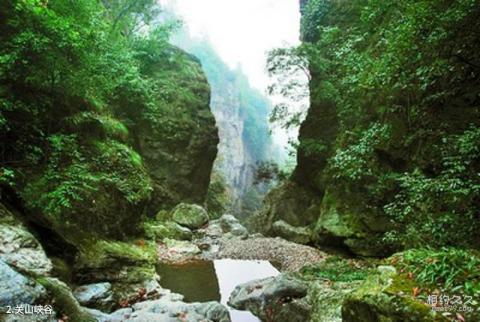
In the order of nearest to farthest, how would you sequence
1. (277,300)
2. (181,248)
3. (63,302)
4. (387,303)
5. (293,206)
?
(387,303) < (63,302) < (277,300) < (181,248) < (293,206)

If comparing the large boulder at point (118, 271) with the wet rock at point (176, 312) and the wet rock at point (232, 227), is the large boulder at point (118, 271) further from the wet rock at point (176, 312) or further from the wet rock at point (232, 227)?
the wet rock at point (232, 227)

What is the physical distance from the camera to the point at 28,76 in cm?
689

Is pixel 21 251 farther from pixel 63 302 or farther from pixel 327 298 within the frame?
pixel 327 298

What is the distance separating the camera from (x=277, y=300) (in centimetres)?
678

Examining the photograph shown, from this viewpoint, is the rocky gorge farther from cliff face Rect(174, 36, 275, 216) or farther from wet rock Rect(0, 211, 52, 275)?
cliff face Rect(174, 36, 275, 216)

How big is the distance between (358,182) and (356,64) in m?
3.84

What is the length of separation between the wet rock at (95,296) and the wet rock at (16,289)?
5.91ft

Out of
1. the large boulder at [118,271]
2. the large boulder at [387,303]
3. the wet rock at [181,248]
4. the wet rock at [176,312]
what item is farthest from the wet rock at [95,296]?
the wet rock at [181,248]

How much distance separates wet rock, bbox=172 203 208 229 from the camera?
1808 centimetres

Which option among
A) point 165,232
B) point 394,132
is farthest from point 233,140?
point 394,132

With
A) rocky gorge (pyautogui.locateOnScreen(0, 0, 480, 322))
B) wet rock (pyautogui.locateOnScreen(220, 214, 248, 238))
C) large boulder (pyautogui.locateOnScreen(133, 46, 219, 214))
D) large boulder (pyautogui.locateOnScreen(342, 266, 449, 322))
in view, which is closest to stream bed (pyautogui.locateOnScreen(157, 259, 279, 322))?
rocky gorge (pyautogui.locateOnScreen(0, 0, 480, 322))

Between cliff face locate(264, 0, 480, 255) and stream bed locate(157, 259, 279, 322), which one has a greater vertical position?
cliff face locate(264, 0, 480, 255)

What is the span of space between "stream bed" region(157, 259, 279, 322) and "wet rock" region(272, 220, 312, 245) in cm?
317

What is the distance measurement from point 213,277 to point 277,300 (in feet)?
11.6
